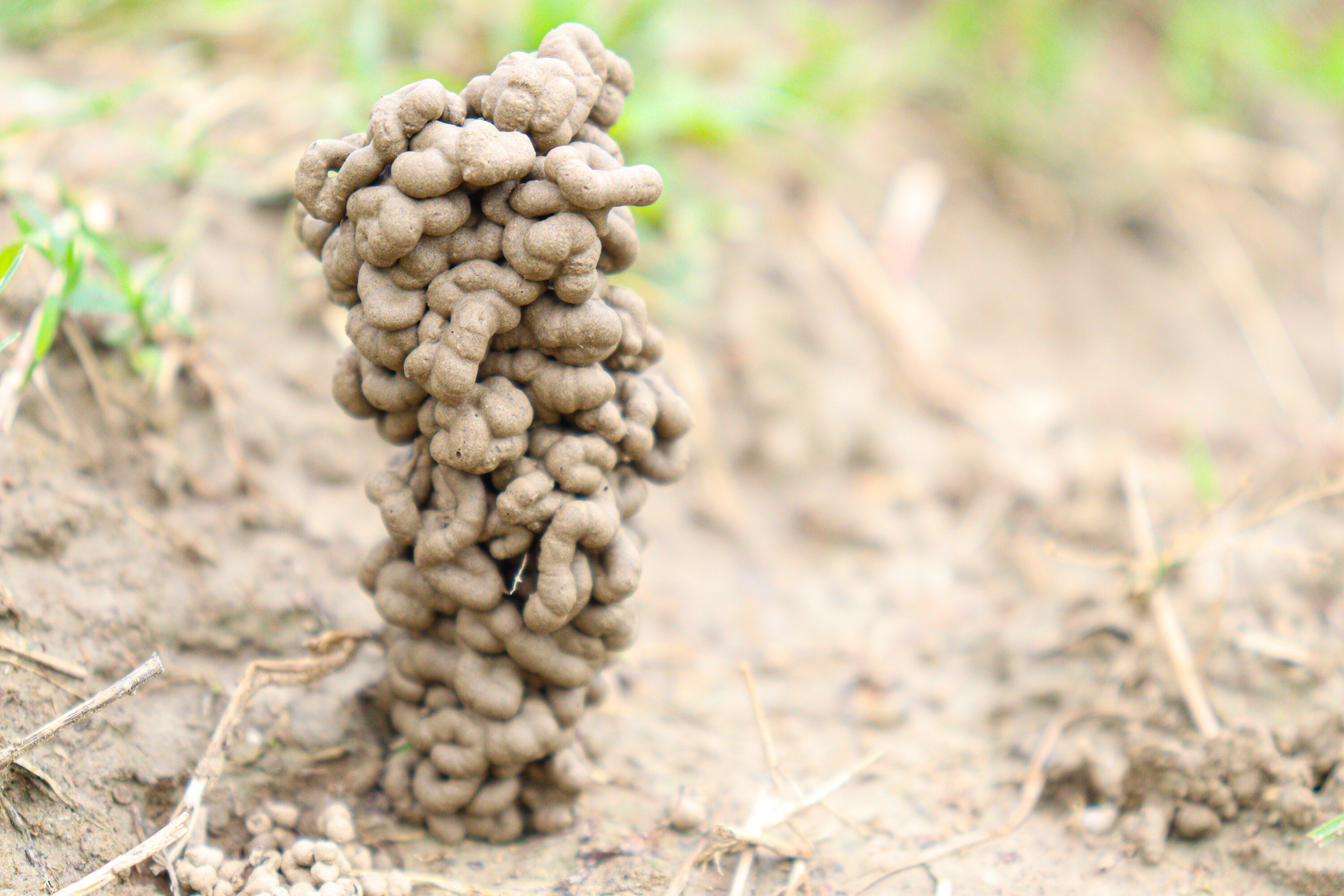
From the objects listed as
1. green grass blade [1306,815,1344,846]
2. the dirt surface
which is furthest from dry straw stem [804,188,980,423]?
green grass blade [1306,815,1344,846]

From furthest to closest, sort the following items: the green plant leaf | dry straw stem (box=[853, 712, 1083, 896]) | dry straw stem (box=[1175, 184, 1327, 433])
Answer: dry straw stem (box=[1175, 184, 1327, 433]) < the green plant leaf < dry straw stem (box=[853, 712, 1083, 896])

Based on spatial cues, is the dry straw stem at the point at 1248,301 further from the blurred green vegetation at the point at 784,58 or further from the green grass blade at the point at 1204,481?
the green grass blade at the point at 1204,481

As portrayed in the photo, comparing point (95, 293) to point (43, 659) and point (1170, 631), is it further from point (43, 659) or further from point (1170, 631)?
point (1170, 631)

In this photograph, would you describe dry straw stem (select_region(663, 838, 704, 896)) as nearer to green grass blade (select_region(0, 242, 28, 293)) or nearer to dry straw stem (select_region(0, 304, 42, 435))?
dry straw stem (select_region(0, 304, 42, 435))

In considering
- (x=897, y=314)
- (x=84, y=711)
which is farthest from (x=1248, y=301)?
(x=84, y=711)

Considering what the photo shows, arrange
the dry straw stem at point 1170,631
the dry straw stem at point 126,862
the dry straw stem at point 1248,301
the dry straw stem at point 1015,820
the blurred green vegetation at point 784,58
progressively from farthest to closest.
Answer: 1. the dry straw stem at point 1248,301
2. the blurred green vegetation at point 784,58
3. the dry straw stem at point 1170,631
4. the dry straw stem at point 1015,820
5. the dry straw stem at point 126,862

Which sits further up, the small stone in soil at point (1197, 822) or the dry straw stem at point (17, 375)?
the dry straw stem at point (17, 375)

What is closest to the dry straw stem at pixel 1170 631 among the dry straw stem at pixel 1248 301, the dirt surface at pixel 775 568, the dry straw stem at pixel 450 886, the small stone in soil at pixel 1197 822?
the dirt surface at pixel 775 568
